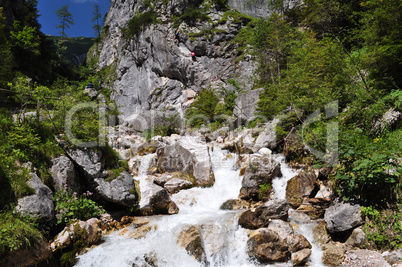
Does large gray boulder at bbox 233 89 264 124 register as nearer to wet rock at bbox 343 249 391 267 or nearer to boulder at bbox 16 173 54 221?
wet rock at bbox 343 249 391 267

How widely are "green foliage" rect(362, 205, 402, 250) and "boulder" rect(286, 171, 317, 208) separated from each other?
2671 mm

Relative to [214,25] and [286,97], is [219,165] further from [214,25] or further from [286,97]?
[214,25]

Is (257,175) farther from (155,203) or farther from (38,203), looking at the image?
(38,203)

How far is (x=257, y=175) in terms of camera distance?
941 centimetres

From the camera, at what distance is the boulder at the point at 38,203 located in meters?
5.56

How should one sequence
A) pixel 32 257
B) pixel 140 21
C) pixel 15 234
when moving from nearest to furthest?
pixel 15 234 < pixel 32 257 < pixel 140 21

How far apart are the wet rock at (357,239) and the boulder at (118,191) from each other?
7.16 metres

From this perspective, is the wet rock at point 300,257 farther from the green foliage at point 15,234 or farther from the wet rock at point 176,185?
the green foliage at point 15,234

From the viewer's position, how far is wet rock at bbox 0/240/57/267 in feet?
15.0

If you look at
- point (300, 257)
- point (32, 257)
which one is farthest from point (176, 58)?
point (300, 257)

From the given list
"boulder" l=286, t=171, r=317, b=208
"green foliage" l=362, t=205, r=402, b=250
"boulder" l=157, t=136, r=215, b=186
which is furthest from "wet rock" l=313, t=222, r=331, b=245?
"boulder" l=157, t=136, r=215, b=186

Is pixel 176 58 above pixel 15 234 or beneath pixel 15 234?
above

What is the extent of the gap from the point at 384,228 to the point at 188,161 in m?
8.50

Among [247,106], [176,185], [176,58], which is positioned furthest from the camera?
[176,58]
